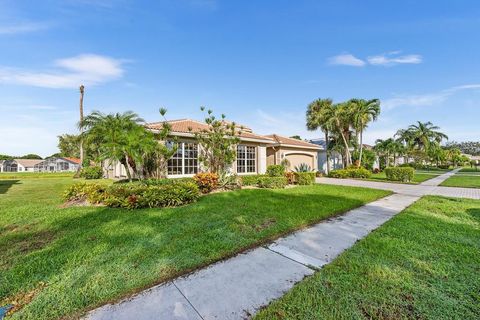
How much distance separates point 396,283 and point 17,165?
85.7 metres

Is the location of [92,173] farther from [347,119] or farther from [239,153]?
[347,119]

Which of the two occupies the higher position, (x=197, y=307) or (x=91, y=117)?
(x=91, y=117)

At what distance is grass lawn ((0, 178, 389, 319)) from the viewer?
9.32 ft

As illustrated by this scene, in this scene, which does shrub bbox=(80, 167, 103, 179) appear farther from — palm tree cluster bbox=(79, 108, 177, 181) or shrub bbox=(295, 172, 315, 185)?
shrub bbox=(295, 172, 315, 185)

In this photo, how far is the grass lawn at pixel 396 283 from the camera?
2459mm

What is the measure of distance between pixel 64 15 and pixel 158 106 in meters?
5.10

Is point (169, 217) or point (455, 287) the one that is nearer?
point (455, 287)

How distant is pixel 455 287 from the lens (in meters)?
2.91

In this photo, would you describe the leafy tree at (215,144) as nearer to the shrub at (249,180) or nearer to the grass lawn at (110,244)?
the shrub at (249,180)

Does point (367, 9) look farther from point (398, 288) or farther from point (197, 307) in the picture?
point (197, 307)

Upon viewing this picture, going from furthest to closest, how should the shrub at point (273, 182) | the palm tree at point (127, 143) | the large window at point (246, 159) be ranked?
1. the large window at point (246, 159)
2. the shrub at point (273, 182)
3. the palm tree at point (127, 143)

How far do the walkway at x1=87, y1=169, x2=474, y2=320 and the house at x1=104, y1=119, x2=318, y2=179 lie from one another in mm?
10045

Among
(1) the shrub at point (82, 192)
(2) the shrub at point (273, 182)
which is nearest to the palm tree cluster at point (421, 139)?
(2) the shrub at point (273, 182)

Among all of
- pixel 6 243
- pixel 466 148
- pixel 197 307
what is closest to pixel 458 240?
pixel 197 307
